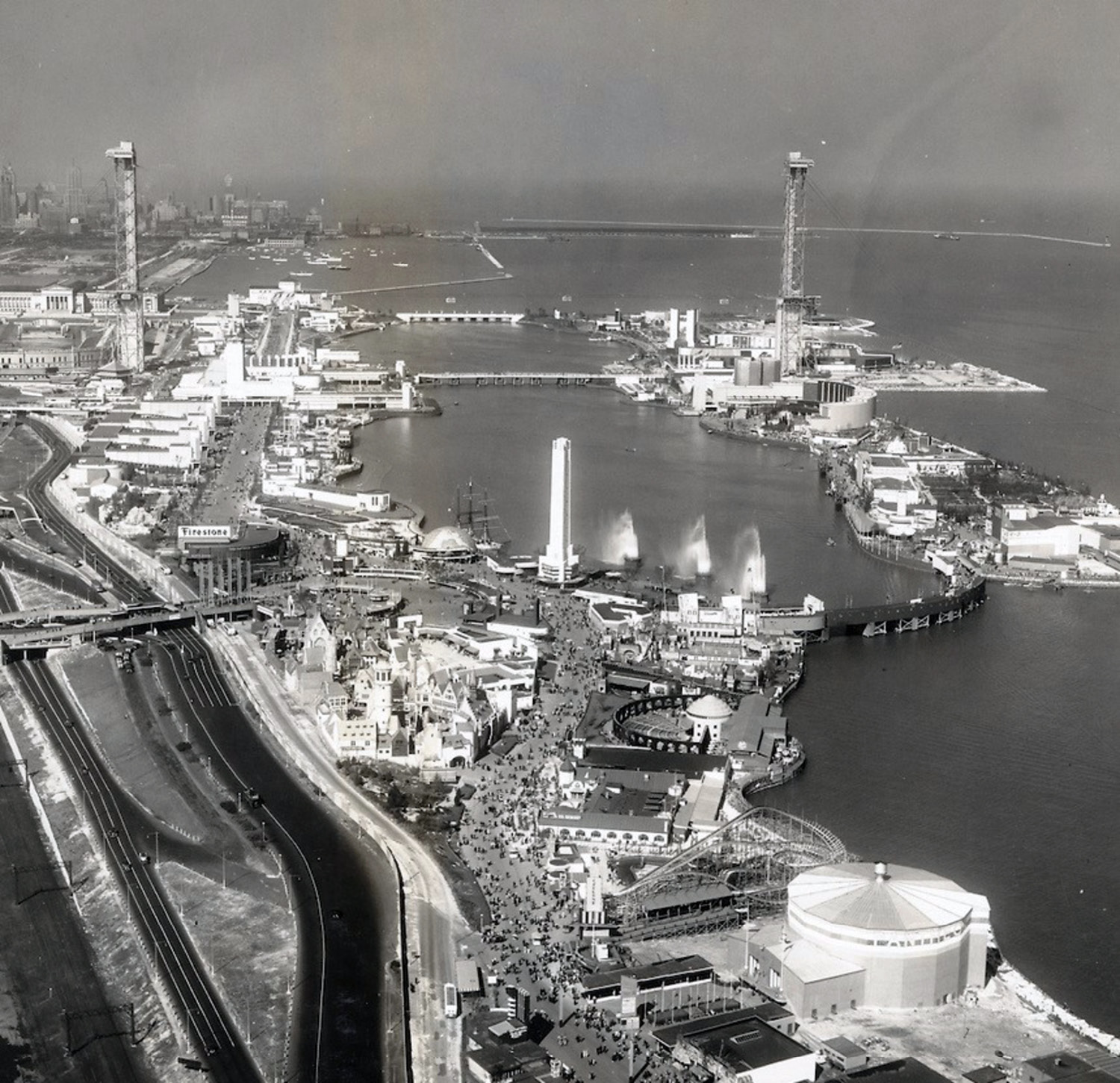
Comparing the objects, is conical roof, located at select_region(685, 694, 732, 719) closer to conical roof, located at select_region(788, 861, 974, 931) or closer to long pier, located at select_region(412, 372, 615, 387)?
conical roof, located at select_region(788, 861, 974, 931)

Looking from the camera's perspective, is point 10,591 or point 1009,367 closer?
point 10,591

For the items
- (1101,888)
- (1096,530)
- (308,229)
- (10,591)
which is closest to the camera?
(1101,888)

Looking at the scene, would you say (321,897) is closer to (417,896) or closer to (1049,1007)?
(417,896)

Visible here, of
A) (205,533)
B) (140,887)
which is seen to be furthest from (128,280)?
(140,887)

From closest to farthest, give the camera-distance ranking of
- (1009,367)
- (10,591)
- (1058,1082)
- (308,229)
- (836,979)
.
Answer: (1058,1082) < (836,979) < (10,591) < (1009,367) < (308,229)

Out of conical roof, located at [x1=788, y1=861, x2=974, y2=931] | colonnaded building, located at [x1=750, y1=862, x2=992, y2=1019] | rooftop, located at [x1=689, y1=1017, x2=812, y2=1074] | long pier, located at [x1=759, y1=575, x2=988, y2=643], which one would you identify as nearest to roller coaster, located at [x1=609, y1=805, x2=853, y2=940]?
conical roof, located at [x1=788, y1=861, x2=974, y2=931]

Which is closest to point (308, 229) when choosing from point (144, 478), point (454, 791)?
point (144, 478)

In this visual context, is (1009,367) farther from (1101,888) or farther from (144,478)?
(1101,888)

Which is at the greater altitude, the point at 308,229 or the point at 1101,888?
the point at 308,229
